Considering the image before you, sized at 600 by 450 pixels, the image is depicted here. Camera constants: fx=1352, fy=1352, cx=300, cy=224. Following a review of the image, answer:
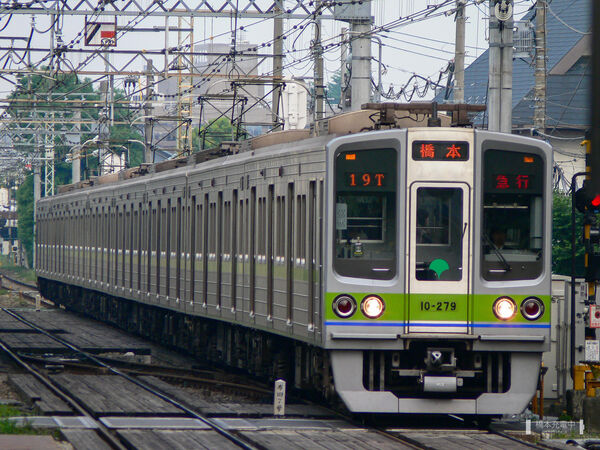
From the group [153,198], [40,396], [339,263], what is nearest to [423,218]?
[339,263]

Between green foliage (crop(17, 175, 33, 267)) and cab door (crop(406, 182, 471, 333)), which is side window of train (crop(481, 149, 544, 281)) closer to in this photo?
cab door (crop(406, 182, 471, 333))

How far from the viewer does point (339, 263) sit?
38.9 ft

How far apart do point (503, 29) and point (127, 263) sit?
37.5 ft

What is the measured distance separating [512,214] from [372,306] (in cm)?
152

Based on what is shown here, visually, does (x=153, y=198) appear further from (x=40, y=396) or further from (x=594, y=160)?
(x=594, y=160)

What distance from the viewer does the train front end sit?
11727 mm

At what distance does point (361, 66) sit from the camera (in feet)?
61.3

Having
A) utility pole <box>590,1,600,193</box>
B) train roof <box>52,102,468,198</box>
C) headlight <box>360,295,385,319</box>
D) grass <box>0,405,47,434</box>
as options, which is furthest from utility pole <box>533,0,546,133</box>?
utility pole <box>590,1,600,193</box>

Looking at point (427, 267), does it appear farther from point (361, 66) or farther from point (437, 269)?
point (361, 66)

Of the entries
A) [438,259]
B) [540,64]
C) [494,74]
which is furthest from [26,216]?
[438,259]

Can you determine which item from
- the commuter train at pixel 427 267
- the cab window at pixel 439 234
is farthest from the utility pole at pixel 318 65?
the cab window at pixel 439 234

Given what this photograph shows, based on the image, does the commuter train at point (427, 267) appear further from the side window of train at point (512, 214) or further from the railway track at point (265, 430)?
the railway track at point (265, 430)

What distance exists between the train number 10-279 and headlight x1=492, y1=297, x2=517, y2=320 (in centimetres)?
38

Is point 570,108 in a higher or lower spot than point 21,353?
higher
